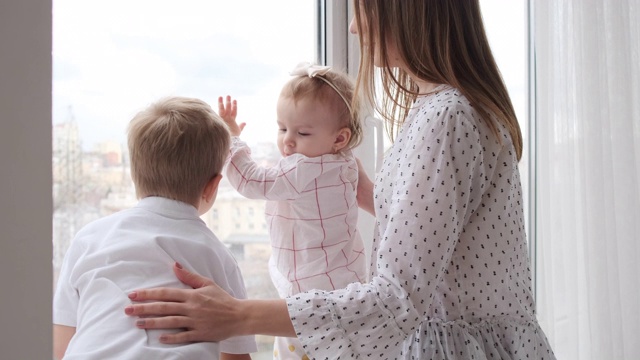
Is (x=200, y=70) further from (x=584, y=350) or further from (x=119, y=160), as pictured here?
(x=584, y=350)

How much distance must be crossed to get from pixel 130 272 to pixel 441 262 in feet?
1.63

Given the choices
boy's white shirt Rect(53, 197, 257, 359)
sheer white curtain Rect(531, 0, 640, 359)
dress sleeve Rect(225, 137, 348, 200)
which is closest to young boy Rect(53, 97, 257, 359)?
boy's white shirt Rect(53, 197, 257, 359)

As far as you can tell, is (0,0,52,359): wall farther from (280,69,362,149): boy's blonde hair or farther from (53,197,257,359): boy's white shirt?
(280,69,362,149): boy's blonde hair

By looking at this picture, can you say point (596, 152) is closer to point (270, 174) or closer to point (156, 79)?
point (270, 174)

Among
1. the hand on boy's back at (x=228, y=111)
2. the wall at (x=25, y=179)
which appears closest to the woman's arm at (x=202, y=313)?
the wall at (x=25, y=179)

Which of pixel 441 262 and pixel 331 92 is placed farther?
pixel 331 92

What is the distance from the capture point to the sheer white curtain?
2072 millimetres

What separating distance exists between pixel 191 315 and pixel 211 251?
161 mm

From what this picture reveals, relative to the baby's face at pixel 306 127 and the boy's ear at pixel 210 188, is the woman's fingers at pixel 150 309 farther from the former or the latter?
the baby's face at pixel 306 127

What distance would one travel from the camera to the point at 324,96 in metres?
1.52

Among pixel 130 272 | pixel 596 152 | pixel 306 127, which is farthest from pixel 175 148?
pixel 596 152

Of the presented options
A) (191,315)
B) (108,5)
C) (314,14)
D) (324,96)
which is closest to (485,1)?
(314,14)

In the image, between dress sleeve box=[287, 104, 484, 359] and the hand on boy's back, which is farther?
the hand on boy's back

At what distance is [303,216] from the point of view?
1.54 metres
